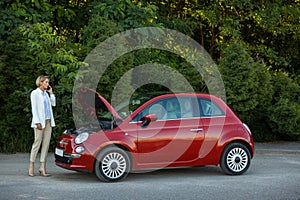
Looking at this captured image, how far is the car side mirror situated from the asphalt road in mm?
1039

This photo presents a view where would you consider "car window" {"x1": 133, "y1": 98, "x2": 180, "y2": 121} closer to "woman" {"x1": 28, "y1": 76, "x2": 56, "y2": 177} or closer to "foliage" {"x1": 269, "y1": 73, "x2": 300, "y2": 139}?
"woman" {"x1": 28, "y1": 76, "x2": 56, "y2": 177}

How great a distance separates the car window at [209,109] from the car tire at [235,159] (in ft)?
2.20

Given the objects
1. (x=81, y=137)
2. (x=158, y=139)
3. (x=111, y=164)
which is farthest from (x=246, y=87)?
(x=81, y=137)

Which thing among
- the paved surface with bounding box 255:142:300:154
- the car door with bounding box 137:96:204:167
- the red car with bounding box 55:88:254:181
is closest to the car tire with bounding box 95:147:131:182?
the red car with bounding box 55:88:254:181

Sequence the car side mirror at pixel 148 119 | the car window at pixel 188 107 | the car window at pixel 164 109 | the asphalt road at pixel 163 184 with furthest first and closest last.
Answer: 1. the car window at pixel 188 107
2. the car window at pixel 164 109
3. the car side mirror at pixel 148 119
4. the asphalt road at pixel 163 184

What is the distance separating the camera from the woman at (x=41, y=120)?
10180 mm

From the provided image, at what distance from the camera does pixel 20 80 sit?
45.1 feet

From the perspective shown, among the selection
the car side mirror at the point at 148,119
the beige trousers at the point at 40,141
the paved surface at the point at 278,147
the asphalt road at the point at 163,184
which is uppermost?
the car side mirror at the point at 148,119

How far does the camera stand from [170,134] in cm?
998

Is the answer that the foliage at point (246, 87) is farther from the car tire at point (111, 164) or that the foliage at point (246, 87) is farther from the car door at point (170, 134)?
the car tire at point (111, 164)

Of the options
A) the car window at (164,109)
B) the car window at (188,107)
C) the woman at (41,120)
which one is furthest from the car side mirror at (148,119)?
the woman at (41,120)

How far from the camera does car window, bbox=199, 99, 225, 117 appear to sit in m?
10.4

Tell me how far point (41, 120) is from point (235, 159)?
377 centimetres

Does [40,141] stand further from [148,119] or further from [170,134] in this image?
[170,134]
